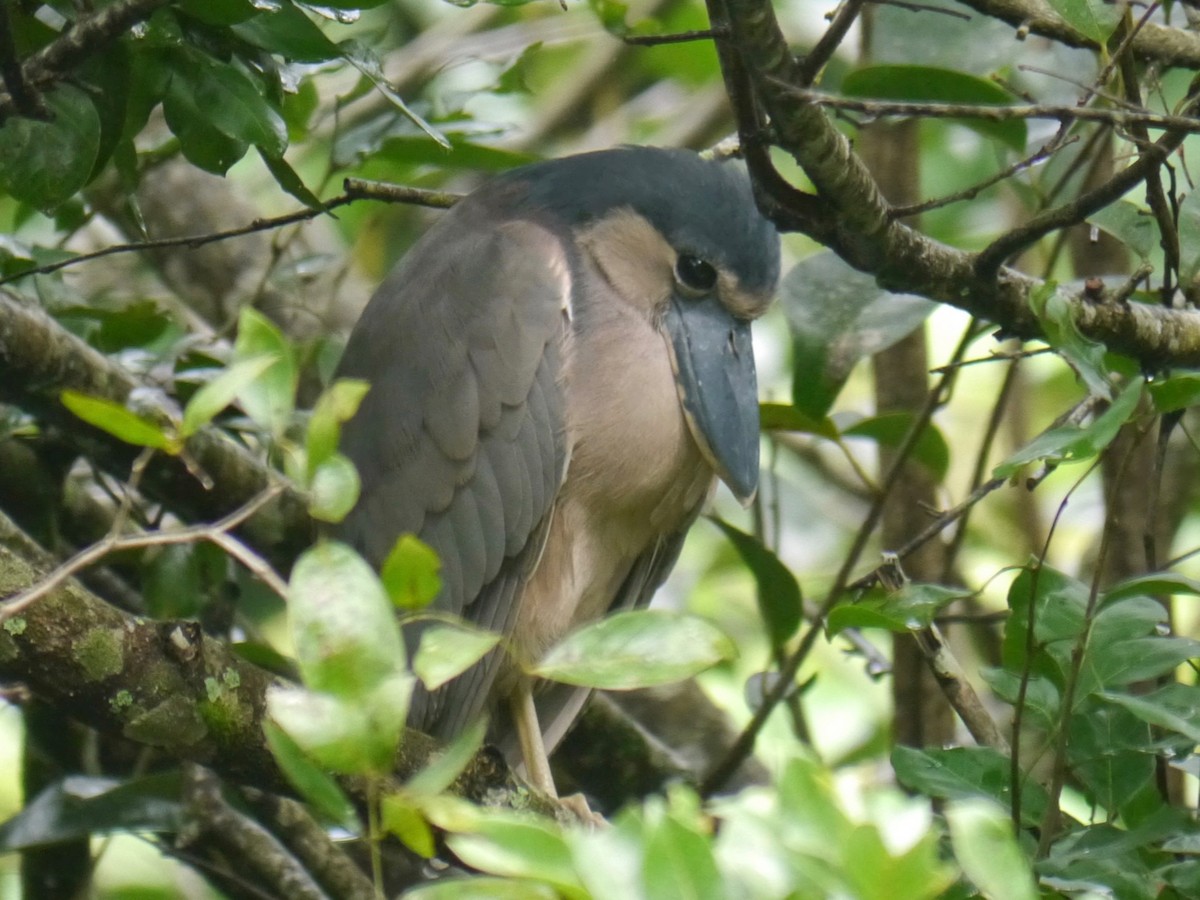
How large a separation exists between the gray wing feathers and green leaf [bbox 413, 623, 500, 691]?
4.58ft

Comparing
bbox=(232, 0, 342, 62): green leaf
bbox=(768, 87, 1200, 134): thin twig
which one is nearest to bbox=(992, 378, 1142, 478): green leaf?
bbox=(768, 87, 1200, 134): thin twig

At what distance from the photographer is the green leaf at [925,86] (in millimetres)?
2141

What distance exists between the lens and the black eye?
7.87 feet

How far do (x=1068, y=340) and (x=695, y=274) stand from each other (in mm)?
1044

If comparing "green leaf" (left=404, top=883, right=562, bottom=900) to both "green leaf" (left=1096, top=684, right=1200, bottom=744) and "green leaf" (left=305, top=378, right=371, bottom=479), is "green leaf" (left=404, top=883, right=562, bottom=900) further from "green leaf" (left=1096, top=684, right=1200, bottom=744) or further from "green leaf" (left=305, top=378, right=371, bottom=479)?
"green leaf" (left=1096, top=684, right=1200, bottom=744)

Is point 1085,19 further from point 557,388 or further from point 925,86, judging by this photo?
point 557,388

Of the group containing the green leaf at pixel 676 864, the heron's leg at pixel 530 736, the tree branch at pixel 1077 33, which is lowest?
the heron's leg at pixel 530 736

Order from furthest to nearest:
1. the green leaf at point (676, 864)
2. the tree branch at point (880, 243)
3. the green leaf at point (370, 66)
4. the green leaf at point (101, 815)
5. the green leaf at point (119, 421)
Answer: the green leaf at point (101, 815)
the green leaf at point (370, 66)
the tree branch at point (880, 243)
the green leaf at point (119, 421)
the green leaf at point (676, 864)

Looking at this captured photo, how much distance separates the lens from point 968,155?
4.23 meters

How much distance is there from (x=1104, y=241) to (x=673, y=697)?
1.32 metres

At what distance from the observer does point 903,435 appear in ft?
7.98

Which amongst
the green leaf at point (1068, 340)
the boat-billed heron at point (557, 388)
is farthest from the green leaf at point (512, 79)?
the green leaf at point (1068, 340)

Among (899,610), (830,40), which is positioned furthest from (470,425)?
(830,40)

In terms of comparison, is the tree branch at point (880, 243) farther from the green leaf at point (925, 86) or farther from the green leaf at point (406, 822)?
the green leaf at point (406, 822)
